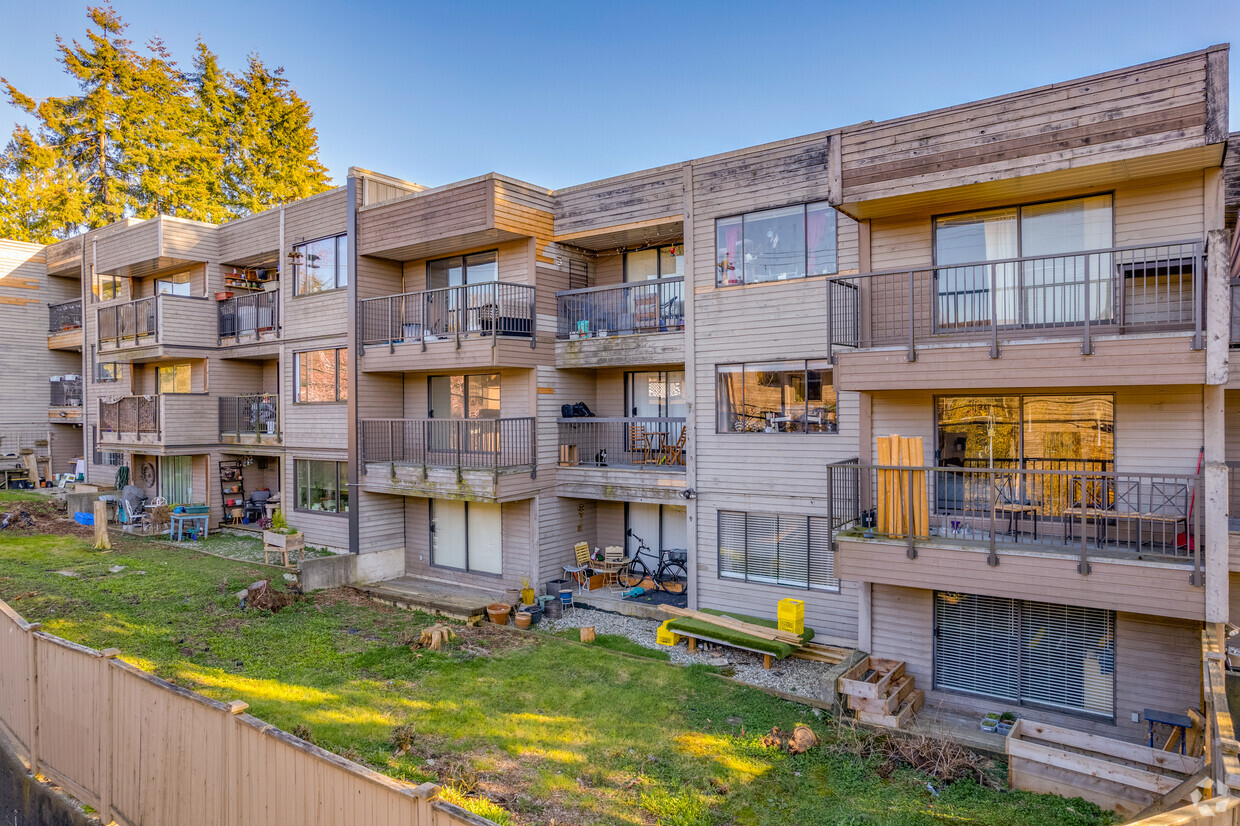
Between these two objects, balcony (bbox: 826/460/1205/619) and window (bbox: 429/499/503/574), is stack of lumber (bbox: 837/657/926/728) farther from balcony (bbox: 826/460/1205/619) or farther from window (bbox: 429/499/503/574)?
window (bbox: 429/499/503/574)

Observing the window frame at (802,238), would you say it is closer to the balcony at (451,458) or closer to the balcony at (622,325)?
the balcony at (622,325)

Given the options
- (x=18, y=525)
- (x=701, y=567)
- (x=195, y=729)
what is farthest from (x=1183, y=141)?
(x=18, y=525)

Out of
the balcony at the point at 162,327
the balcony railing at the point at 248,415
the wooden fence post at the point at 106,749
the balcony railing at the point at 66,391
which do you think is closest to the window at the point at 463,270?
the balcony railing at the point at 248,415

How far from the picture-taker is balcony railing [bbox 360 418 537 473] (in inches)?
618

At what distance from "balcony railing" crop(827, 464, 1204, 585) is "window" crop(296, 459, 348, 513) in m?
13.4

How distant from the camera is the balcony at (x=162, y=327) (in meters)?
21.5

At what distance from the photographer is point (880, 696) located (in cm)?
955

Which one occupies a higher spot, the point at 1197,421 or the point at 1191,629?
the point at 1197,421

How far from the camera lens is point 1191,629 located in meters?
8.98

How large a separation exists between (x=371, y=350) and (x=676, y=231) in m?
8.32

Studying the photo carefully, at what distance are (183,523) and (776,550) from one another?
18.9 meters

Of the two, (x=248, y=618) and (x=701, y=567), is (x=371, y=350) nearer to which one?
(x=248, y=618)

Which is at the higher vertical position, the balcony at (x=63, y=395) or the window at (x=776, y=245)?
the window at (x=776, y=245)

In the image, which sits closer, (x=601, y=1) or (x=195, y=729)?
(x=195, y=729)
